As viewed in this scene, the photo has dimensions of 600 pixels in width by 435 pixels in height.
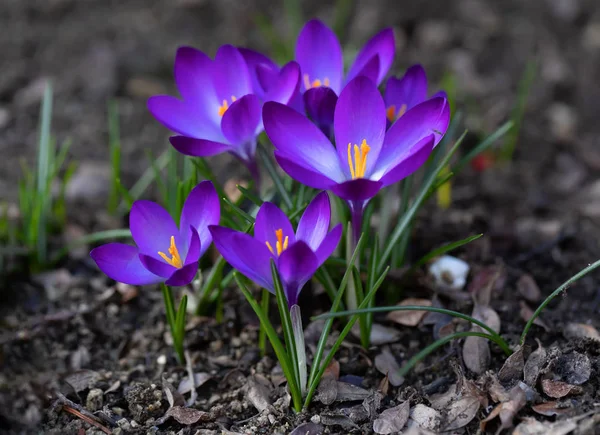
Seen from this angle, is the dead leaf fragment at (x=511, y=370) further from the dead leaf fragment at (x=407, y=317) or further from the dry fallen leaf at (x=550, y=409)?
the dead leaf fragment at (x=407, y=317)

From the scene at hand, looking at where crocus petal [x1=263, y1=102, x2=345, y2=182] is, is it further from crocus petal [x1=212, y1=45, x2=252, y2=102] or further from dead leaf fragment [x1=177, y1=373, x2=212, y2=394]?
dead leaf fragment [x1=177, y1=373, x2=212, y2=394]

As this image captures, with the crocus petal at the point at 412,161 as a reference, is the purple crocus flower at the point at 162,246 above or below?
below

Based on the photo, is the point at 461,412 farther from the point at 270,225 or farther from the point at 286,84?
the point at 286,84

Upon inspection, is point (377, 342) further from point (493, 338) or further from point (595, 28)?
point (595, 28)

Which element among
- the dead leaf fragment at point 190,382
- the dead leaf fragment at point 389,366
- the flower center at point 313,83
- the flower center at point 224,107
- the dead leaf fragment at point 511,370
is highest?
the flower center at point 313,83

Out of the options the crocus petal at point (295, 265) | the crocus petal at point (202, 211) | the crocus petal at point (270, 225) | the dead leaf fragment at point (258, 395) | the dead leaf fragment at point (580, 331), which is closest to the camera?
the crocus petal at point (295, 265)

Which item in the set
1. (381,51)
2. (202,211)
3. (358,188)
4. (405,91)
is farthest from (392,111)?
(202,211)

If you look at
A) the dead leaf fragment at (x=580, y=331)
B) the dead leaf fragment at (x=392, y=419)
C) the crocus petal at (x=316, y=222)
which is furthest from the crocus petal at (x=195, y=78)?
the dead leaf fragment at (x=580, y=331)
